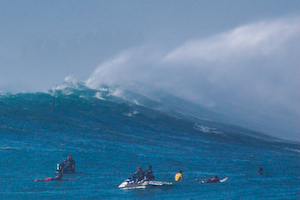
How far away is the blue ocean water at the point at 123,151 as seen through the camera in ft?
90.0

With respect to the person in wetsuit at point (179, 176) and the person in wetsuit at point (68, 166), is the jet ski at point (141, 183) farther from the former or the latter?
the person in wetsuit at point (68, 166)

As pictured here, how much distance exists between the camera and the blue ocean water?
27422 mm

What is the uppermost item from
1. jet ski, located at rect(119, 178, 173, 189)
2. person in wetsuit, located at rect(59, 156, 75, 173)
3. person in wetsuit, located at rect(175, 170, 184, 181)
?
person in wetsuit, located at rect(59, 156, 75, 173)

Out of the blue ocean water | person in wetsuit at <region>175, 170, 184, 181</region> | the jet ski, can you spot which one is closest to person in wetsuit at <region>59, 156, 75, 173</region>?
the blue ocean water

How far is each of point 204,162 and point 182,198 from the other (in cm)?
1266

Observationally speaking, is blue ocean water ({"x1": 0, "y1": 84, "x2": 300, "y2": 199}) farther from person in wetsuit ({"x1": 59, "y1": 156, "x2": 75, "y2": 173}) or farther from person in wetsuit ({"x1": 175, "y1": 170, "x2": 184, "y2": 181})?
person in wetsuit ({"x1": 59, "y1": 156, "x2": 75, "y2": 173})

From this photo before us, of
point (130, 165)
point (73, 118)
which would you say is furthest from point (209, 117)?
point (130, 165)

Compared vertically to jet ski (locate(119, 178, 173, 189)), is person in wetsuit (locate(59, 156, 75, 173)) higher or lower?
higher

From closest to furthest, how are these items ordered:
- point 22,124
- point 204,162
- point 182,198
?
point 182,198, point 204,162, point 22,124

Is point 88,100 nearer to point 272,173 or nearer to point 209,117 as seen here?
point 209,117

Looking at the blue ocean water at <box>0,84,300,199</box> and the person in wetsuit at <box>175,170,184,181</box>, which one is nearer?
the blue ocean water at <box>0,84,300,199</box>

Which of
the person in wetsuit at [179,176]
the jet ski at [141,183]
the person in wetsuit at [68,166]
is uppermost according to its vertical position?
the person in wetsuit at [68,166]

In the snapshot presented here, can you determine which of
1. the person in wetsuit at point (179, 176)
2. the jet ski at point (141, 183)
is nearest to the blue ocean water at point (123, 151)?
the person in wetsuit at point (179, 176)

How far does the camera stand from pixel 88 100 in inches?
2416
